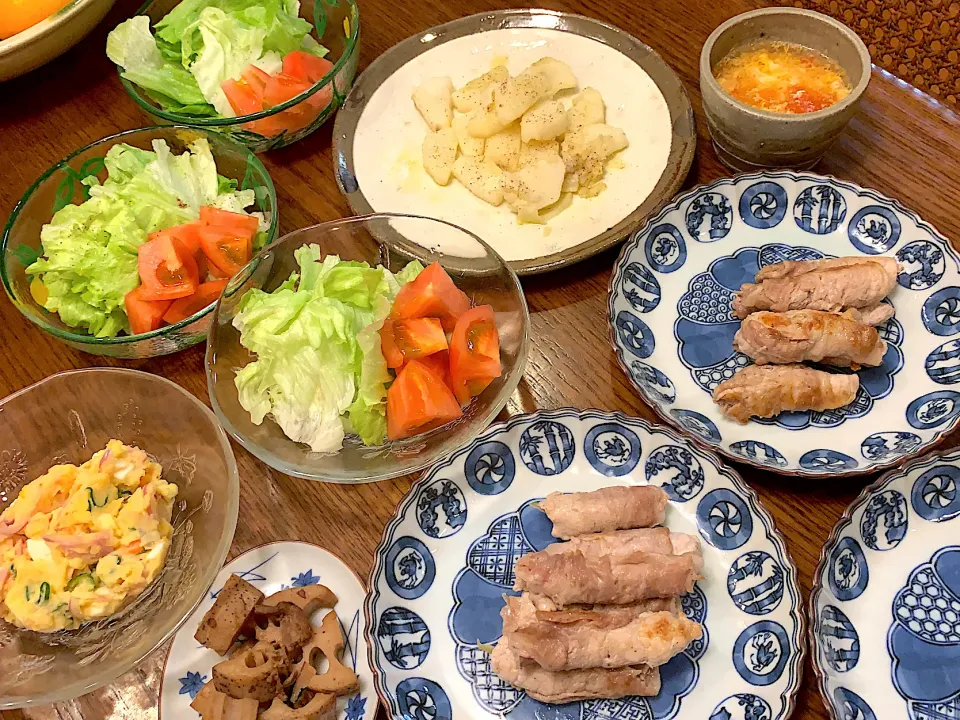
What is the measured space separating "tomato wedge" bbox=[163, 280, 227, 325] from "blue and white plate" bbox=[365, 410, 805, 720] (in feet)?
2.40

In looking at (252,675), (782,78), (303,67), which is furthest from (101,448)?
(782,78)

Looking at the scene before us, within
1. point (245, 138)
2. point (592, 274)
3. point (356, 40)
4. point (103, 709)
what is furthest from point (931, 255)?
point (103, 709)

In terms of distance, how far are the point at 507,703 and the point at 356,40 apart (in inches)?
73.1

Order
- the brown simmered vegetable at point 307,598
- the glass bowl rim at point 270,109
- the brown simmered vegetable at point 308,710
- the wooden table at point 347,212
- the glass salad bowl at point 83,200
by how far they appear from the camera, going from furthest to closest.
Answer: the glass bowl rim at point 270,109 < the glass salad bowl at point 83,200 < the wooden table at point 347,212 < the brown simmered vegetable at point 307,598 < the brown simmered vegetable at point 308,710

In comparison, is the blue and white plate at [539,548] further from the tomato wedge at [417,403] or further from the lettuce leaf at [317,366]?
the lettuce leaf at [317,366]

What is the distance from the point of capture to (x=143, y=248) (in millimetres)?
1853

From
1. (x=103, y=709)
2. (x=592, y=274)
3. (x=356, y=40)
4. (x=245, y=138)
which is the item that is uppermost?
(x=356, y=40)

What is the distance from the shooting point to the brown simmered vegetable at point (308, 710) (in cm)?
132

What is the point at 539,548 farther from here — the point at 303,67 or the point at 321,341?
the point at 303,67

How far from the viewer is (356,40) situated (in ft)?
7.43

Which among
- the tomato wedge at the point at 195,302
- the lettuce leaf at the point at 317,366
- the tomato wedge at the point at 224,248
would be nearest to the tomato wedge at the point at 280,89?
the tomato wedge at the point at 224,248

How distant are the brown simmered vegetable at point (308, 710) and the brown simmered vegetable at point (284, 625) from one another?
94mm

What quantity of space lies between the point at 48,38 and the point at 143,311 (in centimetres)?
113

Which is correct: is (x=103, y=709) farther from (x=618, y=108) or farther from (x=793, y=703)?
(x=618, y=108)
